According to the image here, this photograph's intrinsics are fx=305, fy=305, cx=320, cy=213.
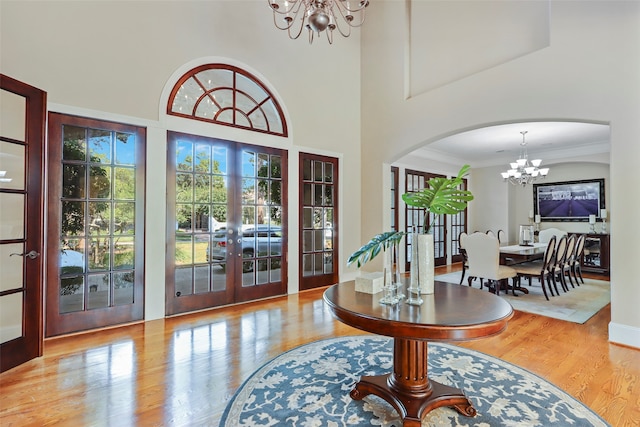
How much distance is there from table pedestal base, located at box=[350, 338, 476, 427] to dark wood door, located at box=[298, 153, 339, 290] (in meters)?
3.27

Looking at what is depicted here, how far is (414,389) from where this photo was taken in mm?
1880

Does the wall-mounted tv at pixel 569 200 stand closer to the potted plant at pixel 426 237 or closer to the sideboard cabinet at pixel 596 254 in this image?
the sideboard cabinet at pixel 596 254

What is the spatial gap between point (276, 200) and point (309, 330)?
7.13 ft

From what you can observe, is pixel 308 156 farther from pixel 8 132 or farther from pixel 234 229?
pixel 8 132

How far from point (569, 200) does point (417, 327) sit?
837cm

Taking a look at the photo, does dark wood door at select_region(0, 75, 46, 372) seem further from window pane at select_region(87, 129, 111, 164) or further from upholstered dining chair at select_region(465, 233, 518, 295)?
upholstered dining chair at select_region(465, 233, 518, 295)

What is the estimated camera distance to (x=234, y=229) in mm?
4363

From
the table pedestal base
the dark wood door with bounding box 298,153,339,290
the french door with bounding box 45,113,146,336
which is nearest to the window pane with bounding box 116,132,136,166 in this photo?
the french door with bounding box 45,113,146,336

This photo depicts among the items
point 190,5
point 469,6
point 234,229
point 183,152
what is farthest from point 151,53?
point 469,6

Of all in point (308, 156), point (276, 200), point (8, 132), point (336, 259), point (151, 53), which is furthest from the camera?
point (336, 259)

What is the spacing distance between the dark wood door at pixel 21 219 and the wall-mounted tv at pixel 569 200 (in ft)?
32.3

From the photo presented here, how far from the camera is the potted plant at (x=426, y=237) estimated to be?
6.34ft

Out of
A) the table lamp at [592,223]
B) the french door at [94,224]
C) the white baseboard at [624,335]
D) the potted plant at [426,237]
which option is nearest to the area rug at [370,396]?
the potted plant at [426,237]

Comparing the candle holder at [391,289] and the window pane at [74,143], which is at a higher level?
the window pane at [74,143]
